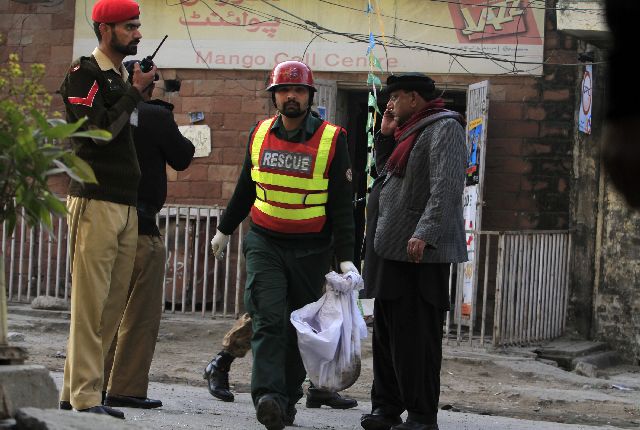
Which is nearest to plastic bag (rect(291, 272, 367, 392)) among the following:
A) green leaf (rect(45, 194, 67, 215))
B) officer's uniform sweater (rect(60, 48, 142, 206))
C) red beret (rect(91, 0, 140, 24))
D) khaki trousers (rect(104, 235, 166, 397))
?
khaki trousers (rect(104, 235, 166, 397))

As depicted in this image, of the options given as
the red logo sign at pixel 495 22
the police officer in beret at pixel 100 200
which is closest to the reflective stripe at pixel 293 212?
the police officer in beret at pixel 100 200

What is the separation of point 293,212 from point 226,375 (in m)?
1.55

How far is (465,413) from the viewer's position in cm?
812

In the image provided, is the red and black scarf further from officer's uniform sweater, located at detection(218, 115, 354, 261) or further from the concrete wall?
the concrete wall

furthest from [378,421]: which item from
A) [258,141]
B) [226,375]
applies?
[258,141]

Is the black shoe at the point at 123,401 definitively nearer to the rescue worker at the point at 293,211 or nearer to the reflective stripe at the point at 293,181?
the rescue worker at the point at 293,211

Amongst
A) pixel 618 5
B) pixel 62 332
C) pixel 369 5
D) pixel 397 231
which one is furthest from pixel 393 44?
pixel 618 5

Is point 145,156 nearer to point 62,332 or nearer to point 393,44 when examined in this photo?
point 62,332

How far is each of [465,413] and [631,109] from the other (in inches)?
242

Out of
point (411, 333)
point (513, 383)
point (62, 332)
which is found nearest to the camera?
point (411, 333)

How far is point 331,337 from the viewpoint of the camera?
6570 millimetres

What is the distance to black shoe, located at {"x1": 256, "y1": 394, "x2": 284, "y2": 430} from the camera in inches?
244

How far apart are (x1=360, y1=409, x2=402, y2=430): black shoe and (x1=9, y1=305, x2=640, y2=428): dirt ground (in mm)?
1511

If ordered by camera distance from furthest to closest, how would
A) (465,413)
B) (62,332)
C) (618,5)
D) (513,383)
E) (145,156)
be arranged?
(62,332), (513,383), (465,413), (145,156), (618,5)
